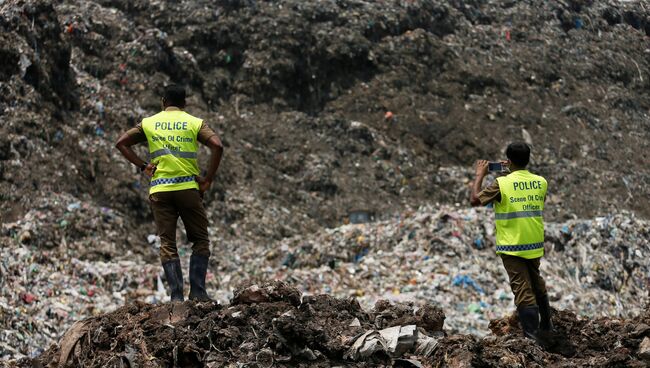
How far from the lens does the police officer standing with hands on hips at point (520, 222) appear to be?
4125 mm

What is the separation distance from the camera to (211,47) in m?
16.0

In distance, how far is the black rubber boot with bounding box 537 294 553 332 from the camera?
14.0ft

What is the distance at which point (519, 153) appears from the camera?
165 inches

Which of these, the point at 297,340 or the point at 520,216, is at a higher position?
the point at 520,216

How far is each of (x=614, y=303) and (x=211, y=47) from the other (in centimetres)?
1065

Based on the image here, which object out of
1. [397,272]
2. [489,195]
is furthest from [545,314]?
[397,272]

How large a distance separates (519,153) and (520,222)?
0.40m

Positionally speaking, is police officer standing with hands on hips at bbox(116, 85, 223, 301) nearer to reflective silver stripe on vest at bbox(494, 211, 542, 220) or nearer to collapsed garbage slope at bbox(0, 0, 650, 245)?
reflective silver stripe on vest at bbox(494, 211, 542, 220)

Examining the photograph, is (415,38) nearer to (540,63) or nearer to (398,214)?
(540,63)

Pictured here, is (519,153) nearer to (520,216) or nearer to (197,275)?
(520,216)

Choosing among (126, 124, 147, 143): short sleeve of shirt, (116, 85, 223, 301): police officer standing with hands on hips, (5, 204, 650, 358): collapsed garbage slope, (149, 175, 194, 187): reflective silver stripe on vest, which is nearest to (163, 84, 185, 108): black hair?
(116, 85, 223, 301): police officer standing with hands on hips

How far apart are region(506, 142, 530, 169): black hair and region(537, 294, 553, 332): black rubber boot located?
81 cm

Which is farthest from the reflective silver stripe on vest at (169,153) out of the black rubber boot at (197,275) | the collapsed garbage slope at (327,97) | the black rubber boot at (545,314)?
the collapsed garbage slope at (327,97)

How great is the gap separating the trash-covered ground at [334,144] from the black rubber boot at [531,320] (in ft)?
1.45
